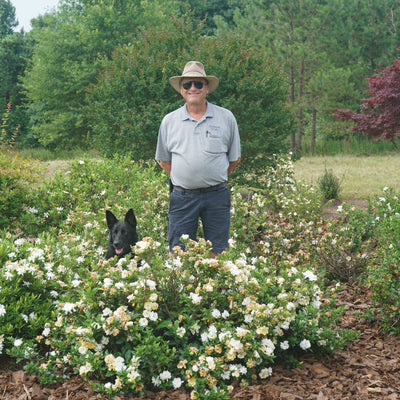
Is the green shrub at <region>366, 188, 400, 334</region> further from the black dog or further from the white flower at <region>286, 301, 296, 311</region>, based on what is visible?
the black dog

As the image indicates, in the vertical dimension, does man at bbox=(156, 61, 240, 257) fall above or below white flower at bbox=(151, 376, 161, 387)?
above

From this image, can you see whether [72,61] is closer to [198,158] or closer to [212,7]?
[212,7]

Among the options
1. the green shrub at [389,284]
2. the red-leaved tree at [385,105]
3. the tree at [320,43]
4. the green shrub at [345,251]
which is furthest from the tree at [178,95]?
the tree at [320,43]

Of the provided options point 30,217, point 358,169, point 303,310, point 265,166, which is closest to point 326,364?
point 303,310

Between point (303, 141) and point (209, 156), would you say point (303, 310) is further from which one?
point (303, 141)

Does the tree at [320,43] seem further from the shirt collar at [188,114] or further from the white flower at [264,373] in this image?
the white flower at [264,373]

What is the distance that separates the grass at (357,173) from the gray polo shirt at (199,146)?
6.34 meters

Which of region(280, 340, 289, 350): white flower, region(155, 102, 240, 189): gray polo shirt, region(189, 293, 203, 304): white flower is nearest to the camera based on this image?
region(189, 293, 203, 304): white flower

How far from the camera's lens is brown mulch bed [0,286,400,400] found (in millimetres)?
3021

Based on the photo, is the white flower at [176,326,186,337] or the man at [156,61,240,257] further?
the man at [156,61,240,257]

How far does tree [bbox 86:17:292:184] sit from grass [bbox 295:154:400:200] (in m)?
1.56

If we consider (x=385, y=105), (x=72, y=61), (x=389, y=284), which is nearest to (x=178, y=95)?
(x=385, y=105)

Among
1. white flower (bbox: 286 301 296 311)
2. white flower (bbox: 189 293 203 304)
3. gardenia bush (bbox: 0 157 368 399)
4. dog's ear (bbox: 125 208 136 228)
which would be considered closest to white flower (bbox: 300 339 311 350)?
gardenia bush (bbox: 0 157 368 399)

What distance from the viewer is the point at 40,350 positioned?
11.8 feet
